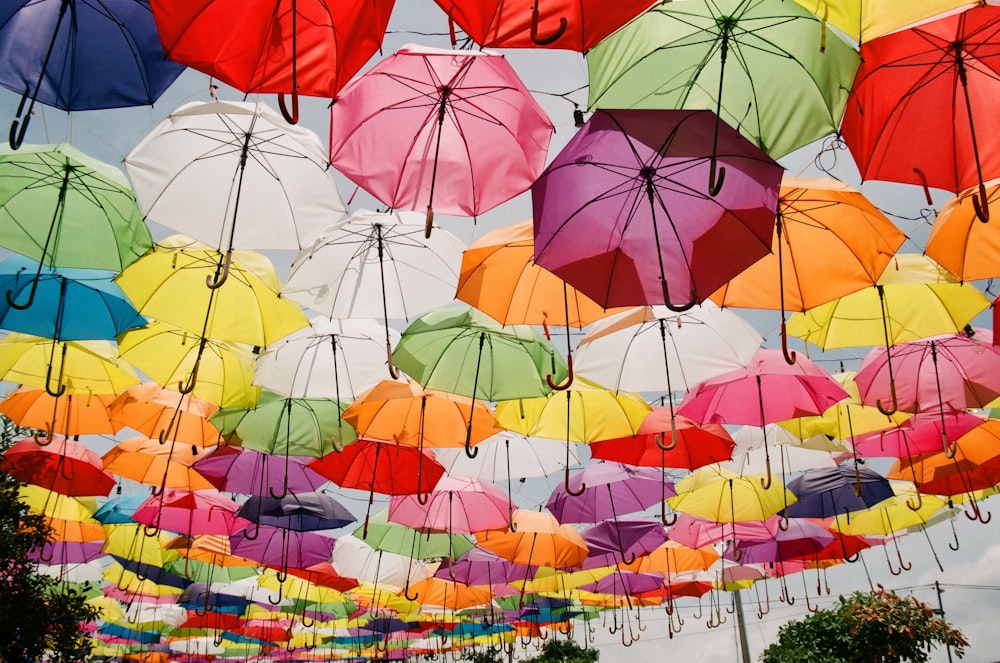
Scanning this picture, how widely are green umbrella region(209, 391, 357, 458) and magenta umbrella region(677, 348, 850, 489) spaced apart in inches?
133

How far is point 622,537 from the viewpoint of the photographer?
9703 millimetres

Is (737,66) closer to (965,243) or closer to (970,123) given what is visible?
(970,123)

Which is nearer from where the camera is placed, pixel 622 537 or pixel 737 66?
pixel 737 66

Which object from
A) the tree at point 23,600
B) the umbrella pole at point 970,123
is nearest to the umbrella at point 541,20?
the umbrella pole at point 970,123

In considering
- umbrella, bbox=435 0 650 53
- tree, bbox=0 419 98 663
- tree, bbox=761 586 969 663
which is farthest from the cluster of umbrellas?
tree, bbox=761 586 969 663

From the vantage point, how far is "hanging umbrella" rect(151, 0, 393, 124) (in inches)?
123

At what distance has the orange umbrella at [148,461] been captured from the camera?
792cm

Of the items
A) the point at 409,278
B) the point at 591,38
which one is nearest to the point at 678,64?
the point at 591,38

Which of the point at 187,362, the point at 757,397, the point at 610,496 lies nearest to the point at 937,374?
the point at 757,397

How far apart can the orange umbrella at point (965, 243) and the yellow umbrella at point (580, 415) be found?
119 inches

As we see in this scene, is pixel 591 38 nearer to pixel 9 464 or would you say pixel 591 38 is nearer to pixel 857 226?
pixel 857 226

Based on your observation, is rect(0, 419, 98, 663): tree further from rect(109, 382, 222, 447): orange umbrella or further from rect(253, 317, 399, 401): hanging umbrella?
rect(253, 317, 399, 401): hanging umbrella

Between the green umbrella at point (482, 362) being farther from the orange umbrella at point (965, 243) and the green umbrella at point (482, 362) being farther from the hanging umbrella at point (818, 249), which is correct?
the orange umbrella at point (965, 243)

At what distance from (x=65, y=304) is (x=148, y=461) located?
2.85 m
